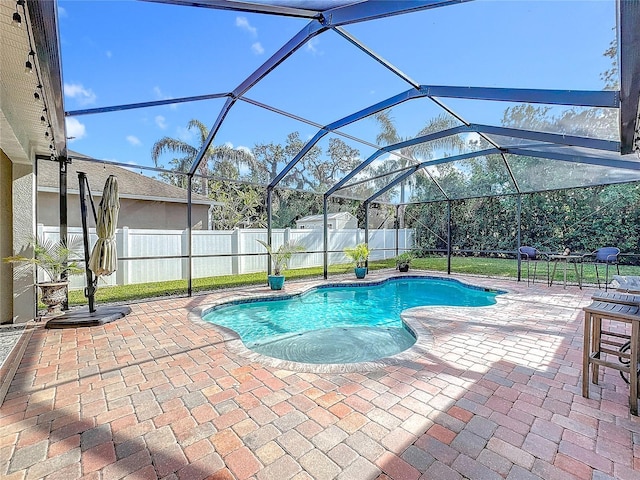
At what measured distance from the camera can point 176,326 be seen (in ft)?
15.9

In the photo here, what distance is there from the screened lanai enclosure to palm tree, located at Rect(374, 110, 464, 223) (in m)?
0.05

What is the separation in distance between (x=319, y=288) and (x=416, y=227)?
9.58m

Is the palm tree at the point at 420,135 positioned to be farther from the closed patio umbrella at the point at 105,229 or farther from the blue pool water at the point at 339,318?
the closed patio umbrella at the point at 105,229

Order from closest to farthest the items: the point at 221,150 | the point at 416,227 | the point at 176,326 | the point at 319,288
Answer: the point at 176,326, the point at 319,288, the point at 221,150, the point at 416,227

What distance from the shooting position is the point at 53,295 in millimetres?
5426

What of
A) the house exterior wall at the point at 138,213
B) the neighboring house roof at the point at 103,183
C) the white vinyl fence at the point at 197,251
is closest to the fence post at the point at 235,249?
the white vinyl fence at the point at 197,251

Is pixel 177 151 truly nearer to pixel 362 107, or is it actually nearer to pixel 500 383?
pixel 362 107

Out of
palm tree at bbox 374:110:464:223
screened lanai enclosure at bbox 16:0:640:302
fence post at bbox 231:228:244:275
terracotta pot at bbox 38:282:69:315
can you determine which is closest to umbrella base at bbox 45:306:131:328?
terracotta pot at bbox 38:282:69:315

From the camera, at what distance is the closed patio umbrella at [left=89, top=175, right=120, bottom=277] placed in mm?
5008

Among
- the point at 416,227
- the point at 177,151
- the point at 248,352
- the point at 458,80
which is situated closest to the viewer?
the point at 248,352

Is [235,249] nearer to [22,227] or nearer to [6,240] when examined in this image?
[22,227]

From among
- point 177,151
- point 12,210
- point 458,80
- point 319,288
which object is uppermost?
point 177,151

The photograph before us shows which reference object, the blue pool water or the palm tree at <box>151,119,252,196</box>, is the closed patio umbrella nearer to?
the blue pool water

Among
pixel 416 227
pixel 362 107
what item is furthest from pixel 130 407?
pixel 416 227
